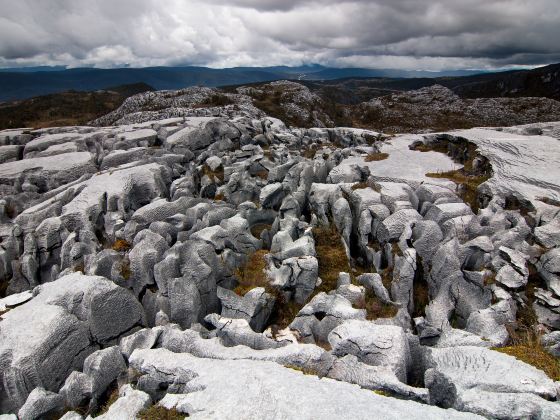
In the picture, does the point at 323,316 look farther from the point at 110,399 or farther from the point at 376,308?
the point at 110,399

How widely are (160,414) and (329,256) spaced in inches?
665

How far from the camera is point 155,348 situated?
17344 millimetres

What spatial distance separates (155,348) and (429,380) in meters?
12.8

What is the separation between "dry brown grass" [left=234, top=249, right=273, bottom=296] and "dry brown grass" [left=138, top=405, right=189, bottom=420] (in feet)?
35.2

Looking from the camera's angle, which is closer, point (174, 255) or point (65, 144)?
point (174, 255)

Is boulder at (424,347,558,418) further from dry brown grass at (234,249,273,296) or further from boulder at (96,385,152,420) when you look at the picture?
dry brown grass at (234,249,273,296)

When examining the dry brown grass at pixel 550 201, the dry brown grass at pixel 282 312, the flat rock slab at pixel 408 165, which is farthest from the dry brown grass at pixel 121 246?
the dry brown grass at pixel 550 201

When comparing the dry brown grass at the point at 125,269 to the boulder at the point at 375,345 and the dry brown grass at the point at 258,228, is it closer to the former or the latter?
the dry brown grass at the point at 258,228

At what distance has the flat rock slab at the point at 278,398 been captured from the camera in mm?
10953

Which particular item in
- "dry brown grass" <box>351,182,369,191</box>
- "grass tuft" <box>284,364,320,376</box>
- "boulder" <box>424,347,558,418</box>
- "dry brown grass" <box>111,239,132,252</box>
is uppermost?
"dry brown grass" <box>351,182,369,191</box>

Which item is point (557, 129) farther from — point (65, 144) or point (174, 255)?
point (65, 144)

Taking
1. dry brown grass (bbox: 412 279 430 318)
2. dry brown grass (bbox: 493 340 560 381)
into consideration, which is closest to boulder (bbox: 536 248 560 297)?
dry brown grass (bbox: 412 279 430 318)

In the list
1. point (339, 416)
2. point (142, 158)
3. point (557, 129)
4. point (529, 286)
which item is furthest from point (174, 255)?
point (557, 129)

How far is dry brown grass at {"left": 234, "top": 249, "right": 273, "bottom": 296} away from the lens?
23484 millimetres
